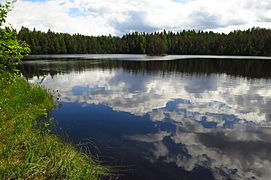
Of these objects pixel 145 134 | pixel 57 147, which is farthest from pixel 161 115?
pixel 57 147

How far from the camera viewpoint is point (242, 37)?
168625 mm

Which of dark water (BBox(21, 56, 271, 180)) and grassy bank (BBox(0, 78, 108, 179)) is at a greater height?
grassy bank (BBox(0, 78, 108, 179))

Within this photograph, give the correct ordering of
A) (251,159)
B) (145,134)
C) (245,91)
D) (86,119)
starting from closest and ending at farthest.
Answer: (251,159) → (145,134) → (86,119) → (245,91)

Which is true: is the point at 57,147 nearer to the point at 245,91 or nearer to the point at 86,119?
the point at 86,119

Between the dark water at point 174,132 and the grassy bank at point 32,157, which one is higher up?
the grassy bank at point 32,157

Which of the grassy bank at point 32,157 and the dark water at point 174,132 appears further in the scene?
the dark water at point 174,132

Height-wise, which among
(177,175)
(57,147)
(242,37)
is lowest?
(177,175)

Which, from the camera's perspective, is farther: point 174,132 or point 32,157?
point 174,132

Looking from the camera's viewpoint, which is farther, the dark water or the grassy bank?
the dark water

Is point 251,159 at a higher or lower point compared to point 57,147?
lower

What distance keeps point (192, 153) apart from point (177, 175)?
8.43 ft

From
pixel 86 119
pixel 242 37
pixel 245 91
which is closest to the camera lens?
pixel 86 119

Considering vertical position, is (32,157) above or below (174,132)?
above

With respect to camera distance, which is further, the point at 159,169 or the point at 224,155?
the point at 224,155
